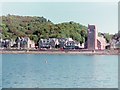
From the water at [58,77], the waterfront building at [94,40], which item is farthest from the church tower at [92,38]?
the water at [58,77]

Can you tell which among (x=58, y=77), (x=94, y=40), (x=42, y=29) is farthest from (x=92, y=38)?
(x=58, y=77)

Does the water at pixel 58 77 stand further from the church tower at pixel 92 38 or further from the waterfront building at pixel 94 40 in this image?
the waterfront building at pixel 94 40

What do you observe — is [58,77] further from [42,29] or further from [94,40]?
[42,29]

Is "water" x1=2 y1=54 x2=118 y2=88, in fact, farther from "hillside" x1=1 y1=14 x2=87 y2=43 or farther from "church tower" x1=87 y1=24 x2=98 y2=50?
"hillside" x1=1 y1=14 x2=87 y2=43

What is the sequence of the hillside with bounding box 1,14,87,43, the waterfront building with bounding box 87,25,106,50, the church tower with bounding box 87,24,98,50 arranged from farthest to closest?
1. the hillside with bounding box 1,14,87,43
2. the waterfront building with bounding box 87,25,106,50
3. the church tower with bounding box 87,24,98,50

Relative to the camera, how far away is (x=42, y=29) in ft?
219

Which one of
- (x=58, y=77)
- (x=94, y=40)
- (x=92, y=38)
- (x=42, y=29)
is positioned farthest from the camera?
(x=42, y=29)

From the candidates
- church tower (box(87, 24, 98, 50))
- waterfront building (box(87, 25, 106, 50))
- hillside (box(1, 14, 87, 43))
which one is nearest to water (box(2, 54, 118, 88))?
church tower (box(87, 24, 98, 50))

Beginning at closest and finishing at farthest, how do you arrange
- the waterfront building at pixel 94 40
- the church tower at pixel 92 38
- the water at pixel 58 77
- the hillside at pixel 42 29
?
the water at pixel 58 77 < the church tower at pixel 92 38 < the waterfront building at pixel 94 40 < the hillside at pixel 42 29

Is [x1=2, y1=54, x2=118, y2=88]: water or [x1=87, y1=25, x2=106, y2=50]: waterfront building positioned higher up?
[x1=87, y1=25, x2=106, y2=50]: waterfront building

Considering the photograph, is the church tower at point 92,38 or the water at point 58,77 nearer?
the water at point 58,77

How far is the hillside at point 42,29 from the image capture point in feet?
202

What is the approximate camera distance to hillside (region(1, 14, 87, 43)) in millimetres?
61469

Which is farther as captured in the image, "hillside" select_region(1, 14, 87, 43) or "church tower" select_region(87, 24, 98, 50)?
"hillside" select_region(1, 14, 87, 43)
